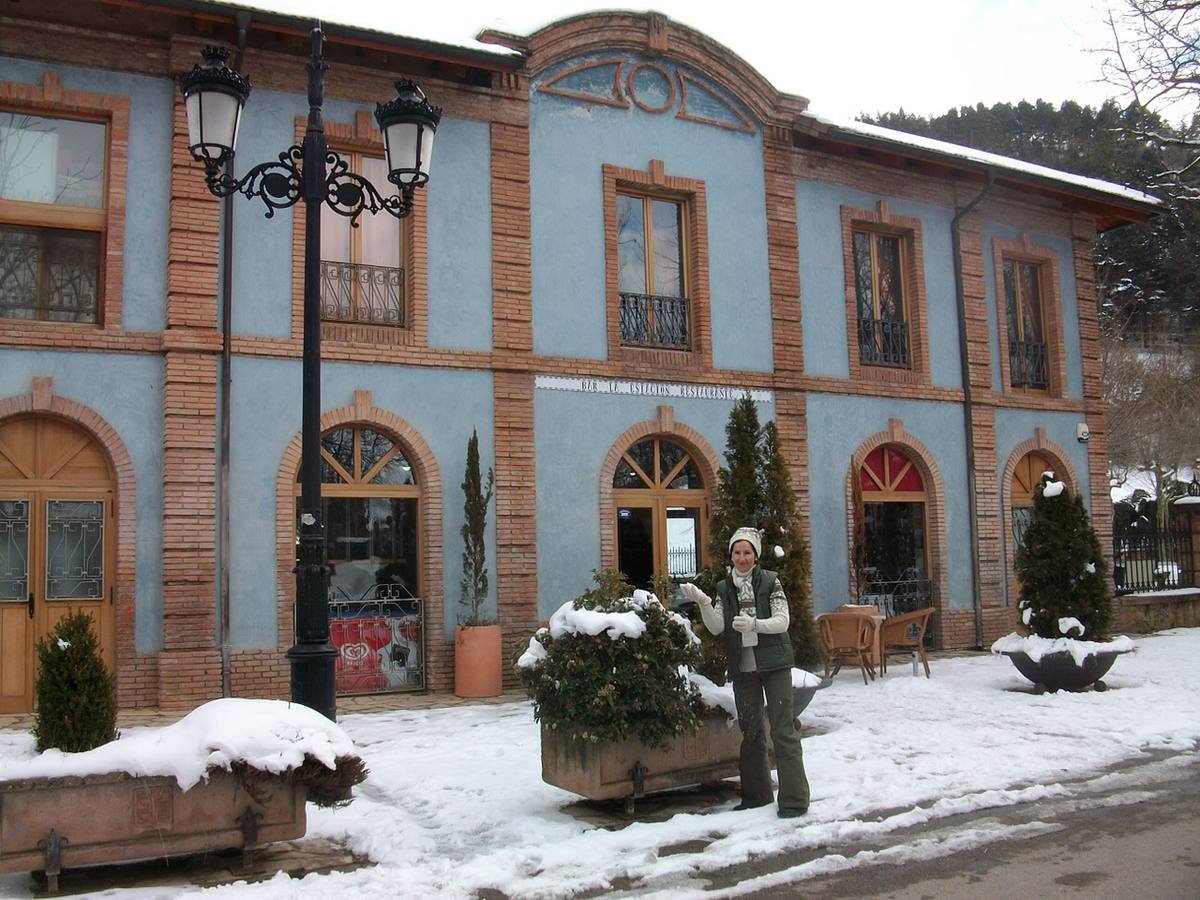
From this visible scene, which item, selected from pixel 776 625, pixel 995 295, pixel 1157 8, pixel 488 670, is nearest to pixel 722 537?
pixel 488 670

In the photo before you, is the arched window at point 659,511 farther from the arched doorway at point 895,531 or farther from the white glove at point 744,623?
the white glove at point 744,623

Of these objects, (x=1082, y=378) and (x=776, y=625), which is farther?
(x=1082, y=378)

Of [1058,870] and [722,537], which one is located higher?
[722,537]

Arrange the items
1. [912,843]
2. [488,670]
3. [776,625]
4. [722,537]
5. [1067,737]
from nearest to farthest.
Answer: [912,843] < [776,625] < [1067,737] < [722,537] < [488,670]

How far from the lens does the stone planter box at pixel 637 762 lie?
6660 millimetres

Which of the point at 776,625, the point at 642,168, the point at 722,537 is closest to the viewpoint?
the point at 776,625

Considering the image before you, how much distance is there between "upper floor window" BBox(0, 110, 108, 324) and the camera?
37.3 ft

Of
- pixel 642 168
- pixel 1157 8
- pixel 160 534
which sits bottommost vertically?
pixel 160 534

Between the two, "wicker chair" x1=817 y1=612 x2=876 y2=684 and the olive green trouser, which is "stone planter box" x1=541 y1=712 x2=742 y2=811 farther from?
"wicker chair" x1=817 y1=612 x2=876 y2=684

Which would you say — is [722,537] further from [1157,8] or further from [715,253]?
[1157,8]

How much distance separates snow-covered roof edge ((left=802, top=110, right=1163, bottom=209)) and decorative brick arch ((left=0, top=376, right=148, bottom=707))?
10.1 metres

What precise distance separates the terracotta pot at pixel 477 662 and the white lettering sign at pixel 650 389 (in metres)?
3.09

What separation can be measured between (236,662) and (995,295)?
12.6 metres

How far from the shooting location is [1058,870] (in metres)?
5.57
